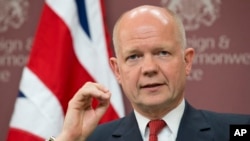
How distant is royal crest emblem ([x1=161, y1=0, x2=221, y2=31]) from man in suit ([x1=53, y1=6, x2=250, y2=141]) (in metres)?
1.25

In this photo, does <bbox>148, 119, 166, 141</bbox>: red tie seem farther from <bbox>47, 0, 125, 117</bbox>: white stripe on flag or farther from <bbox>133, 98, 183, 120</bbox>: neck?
<bbox>47, 0, 125, 117</bbox>: white stripe on flag

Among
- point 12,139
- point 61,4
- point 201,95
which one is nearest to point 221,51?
point 201,95

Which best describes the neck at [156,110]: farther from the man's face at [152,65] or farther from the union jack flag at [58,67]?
the union jack flag at [58,67]

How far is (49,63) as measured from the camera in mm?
3184

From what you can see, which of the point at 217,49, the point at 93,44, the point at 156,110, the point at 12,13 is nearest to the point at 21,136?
the point at 93,44

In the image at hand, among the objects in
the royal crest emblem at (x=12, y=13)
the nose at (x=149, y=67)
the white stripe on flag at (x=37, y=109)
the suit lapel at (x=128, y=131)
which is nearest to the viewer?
the nose at (x=149, y=67)

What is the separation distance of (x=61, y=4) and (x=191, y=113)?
1.37 metres

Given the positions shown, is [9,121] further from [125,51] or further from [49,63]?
[125,51]

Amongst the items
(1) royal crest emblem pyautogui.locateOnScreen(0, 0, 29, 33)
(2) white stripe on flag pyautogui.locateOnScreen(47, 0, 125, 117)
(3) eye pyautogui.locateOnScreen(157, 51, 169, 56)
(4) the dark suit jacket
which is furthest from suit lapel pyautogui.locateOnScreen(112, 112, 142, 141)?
(1) royal crest emblem pyautogui.locateOnScreen(0, 0, 29, 33)

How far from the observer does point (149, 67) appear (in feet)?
5.98

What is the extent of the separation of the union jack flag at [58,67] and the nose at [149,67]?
131 cm

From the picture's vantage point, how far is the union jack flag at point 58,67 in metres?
3.15

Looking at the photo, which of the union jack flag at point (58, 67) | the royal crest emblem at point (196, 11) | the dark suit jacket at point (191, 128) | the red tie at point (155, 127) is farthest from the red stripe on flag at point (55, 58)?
the red tie at point (155, 127)

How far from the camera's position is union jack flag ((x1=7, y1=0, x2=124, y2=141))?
3.15 m
